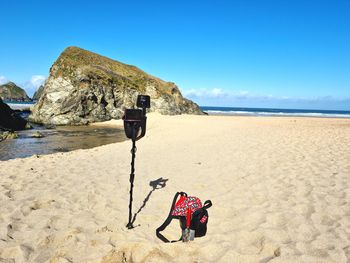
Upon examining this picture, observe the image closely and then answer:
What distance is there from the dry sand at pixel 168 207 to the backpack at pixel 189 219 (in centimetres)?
14

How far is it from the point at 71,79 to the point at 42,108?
5.68m

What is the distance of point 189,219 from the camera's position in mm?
4773

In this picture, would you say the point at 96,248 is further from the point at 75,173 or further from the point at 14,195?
the point at 75,173

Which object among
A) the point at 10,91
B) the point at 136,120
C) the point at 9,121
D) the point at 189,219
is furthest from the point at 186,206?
the point at 10,91

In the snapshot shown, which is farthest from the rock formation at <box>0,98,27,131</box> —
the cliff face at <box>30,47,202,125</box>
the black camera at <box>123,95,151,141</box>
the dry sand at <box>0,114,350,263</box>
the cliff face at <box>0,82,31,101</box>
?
the cliff face at <box>0,82,31,101</box>

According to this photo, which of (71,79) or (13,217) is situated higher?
(71,79)

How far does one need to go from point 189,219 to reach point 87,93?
37.1 meters

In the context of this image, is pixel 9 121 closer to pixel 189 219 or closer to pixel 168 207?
pixel 168 207

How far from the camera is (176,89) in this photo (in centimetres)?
5175

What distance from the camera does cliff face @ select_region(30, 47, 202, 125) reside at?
37.7 meters

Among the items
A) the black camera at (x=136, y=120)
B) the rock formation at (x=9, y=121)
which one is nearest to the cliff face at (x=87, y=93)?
the rock formation at (x=9, y=121)

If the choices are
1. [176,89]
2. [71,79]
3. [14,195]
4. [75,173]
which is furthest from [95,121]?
[14,195]

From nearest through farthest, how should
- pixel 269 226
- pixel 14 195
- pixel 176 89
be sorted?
pixel 269 226 < pixel 14 195 < pixel 176 89

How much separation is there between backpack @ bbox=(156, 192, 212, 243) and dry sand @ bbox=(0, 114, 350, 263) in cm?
14
